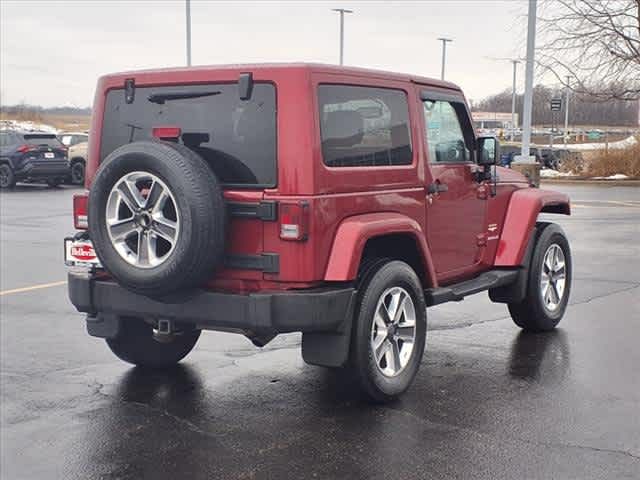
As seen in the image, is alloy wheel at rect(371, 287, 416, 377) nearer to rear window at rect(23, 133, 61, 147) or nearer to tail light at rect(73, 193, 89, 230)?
tail light at rect(73, 193, 89, 230)

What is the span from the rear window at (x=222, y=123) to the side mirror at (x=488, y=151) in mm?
2204

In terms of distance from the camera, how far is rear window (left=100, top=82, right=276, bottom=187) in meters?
4.84

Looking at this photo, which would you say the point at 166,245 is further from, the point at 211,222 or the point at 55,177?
the point at 55,177

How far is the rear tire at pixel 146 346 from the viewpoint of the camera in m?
5.91

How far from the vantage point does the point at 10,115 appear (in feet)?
261

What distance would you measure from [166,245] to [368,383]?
4.62 ft

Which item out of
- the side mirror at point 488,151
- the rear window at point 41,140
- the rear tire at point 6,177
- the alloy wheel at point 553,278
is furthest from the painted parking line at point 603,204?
the rear tire at point 6,177

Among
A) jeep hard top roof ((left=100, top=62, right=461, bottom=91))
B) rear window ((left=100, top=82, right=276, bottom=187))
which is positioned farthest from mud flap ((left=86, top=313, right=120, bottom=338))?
jeep hard top roof ((left=100, top=62, right=461, bottom=91))

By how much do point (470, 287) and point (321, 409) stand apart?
166cm

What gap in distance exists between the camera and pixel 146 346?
19.8 feet

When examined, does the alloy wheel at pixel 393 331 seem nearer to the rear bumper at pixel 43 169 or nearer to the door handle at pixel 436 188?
the door handle at pixel 436 188

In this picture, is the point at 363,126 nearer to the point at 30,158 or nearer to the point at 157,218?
the point at 157,218

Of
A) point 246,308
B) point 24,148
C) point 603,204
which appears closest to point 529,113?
point 603,204

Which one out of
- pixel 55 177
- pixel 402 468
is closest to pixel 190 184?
pixel 402 468
